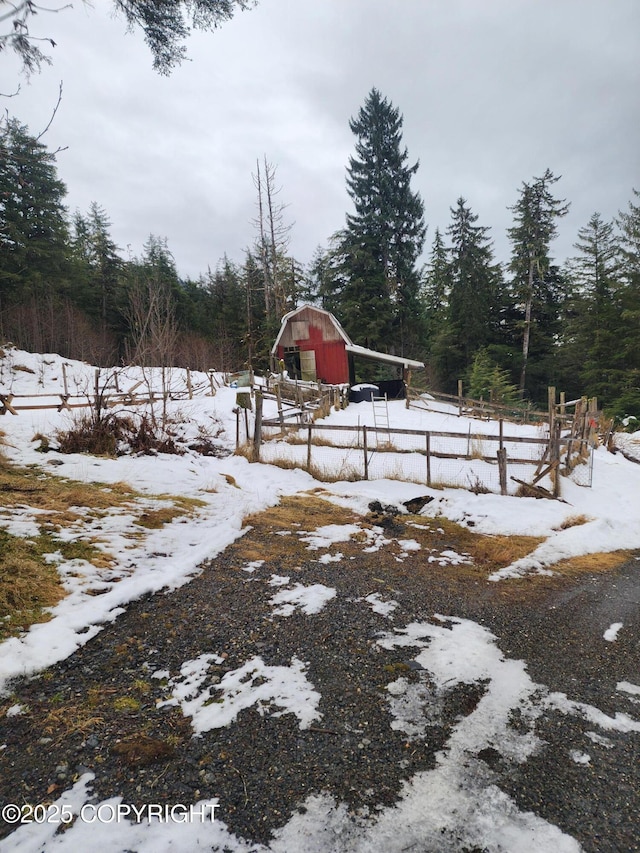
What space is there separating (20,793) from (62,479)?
18.3ft

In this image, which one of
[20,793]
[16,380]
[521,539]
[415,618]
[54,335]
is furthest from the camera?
[54,335]

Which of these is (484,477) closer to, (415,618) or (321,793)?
(415,618)

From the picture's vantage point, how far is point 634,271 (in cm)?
2550

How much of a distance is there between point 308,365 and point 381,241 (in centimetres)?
1646

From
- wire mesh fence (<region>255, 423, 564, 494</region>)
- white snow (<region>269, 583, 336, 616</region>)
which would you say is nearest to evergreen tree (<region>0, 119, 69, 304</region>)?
wire mesh fence (<region>255, 423, 564, 494</region>)

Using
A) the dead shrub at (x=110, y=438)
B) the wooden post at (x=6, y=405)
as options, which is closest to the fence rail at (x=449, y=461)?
the dead shrub at (x=110, y=438)

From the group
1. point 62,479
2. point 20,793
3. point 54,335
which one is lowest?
point 20,793

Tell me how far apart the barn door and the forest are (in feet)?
12.7

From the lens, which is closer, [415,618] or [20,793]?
[20,793]

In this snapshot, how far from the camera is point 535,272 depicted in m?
30.8

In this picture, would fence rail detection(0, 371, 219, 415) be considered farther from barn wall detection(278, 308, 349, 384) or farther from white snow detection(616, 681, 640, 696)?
white snow detection(616, 681, 640, 696)

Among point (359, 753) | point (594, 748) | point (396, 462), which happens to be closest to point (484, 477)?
point (396, 462)

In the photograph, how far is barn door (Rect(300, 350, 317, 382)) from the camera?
25312 millimetres

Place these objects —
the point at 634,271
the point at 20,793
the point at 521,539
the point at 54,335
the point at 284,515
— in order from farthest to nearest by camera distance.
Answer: the point at 54,335 → the point at 634,271 → the point at 284,515 → the point at 521,539 → the point at 20,793
